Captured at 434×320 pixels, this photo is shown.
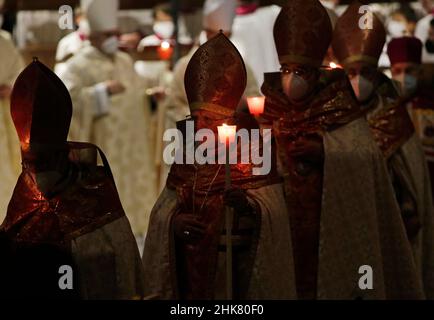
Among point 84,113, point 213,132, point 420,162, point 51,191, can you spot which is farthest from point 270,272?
point 84,113

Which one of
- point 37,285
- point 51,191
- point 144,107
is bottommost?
point 37,285

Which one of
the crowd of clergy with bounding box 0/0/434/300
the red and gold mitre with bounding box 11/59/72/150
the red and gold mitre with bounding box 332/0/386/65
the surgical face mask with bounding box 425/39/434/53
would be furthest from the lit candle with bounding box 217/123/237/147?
the surgical face mask with bounding box 425/39/434/53

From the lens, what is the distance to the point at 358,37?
8758 mm

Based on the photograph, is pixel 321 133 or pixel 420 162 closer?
pixel 321 133

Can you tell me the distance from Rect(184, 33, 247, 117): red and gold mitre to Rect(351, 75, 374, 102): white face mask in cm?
159

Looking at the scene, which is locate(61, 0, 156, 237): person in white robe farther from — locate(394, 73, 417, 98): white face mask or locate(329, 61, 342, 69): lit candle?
locate(329, 61, 342, 69): lit candle

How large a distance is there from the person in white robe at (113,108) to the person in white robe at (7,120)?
0.85 metres

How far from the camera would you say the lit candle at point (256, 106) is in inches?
316

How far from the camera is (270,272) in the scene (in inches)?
291

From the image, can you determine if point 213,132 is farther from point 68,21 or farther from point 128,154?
point 128,154

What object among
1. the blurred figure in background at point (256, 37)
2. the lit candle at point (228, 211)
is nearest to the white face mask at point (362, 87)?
the lit candle at point (228, 211)

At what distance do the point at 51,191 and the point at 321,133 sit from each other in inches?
83.9

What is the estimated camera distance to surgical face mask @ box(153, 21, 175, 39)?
1598 cm

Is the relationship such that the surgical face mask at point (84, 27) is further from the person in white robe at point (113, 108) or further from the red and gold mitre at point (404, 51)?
the red and gold mitre at point (404, 51)
